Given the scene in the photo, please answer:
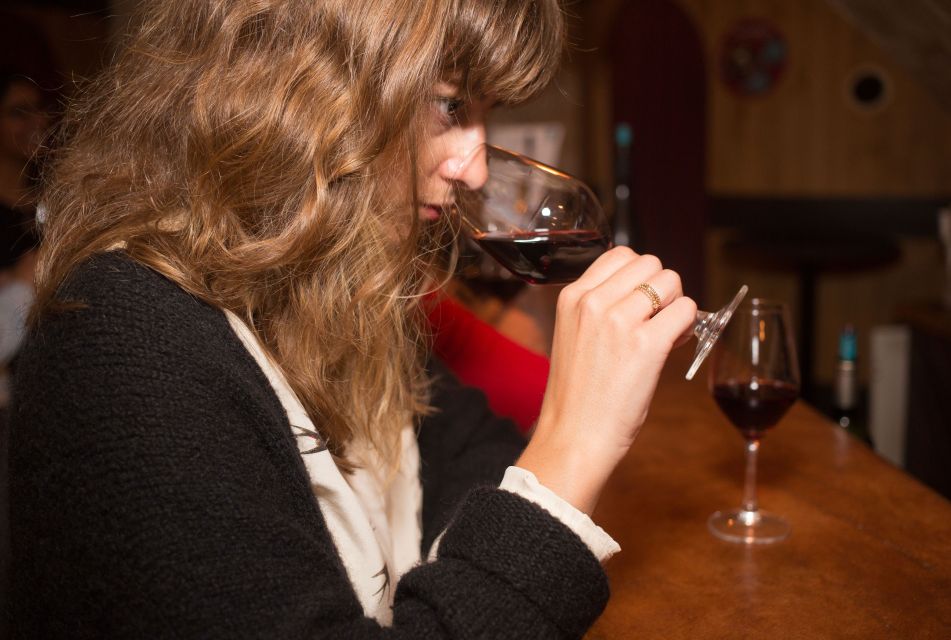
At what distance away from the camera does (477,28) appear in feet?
2.85

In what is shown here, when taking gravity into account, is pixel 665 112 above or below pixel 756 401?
above

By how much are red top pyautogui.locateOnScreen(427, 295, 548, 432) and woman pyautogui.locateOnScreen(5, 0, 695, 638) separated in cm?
40

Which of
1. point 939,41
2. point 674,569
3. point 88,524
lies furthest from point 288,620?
point 939,41

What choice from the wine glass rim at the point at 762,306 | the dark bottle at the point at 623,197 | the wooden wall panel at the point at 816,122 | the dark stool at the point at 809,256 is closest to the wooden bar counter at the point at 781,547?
the wine glass rim at the point at 762,306

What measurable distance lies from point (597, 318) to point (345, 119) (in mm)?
320

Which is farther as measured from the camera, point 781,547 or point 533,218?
point 533,218

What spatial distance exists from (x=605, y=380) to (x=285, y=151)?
1.28 ft

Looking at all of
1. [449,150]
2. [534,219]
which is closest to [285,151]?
[449,150]

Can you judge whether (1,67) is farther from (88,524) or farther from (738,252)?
(88,524)

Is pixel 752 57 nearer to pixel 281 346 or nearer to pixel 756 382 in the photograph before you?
pixel 756 382

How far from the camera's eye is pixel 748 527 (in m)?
0.95

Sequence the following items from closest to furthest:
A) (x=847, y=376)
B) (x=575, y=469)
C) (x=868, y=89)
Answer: (x=575, y=469) → (x=847, y=376) → (x=868, y=89)

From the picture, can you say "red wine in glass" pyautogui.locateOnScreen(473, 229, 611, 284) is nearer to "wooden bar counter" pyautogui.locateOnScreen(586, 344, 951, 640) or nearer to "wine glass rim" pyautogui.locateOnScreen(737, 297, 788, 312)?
"wine glass rim" pyautogui.locateOnScreen(737, 297, 788, 312)

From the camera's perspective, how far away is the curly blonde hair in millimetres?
827
